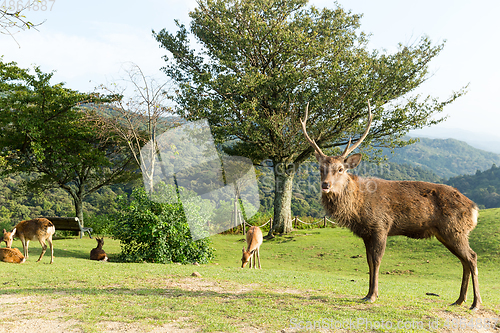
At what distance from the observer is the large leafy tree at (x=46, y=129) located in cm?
1841

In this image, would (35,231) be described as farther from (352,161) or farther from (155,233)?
(352,161)

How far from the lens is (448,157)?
95562mm

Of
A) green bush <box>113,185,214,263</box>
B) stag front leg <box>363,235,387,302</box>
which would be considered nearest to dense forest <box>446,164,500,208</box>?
green bush <box>113,185,214,263</box>

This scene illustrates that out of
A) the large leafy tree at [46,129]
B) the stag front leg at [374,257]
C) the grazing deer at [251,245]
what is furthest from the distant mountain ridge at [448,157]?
the stag front leg at [374,257]

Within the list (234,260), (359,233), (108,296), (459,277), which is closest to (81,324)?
(108,296)

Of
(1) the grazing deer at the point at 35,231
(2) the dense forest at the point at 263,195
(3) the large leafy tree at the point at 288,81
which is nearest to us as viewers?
(1) the grazing deer at the point at 35,231

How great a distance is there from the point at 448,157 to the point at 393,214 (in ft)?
343

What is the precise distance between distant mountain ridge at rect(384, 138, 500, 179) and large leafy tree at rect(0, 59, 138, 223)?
71704mm

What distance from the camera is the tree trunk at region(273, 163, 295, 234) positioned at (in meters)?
19.5

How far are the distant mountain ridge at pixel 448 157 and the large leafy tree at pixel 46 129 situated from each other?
71704 millimetres

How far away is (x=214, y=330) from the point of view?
4031mm

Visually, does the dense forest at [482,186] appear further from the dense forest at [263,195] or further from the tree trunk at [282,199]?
the tree trunk at [282,199]

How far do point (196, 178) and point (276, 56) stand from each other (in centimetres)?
1279

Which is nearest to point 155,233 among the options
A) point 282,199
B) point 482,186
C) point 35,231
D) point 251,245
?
point 251,245
